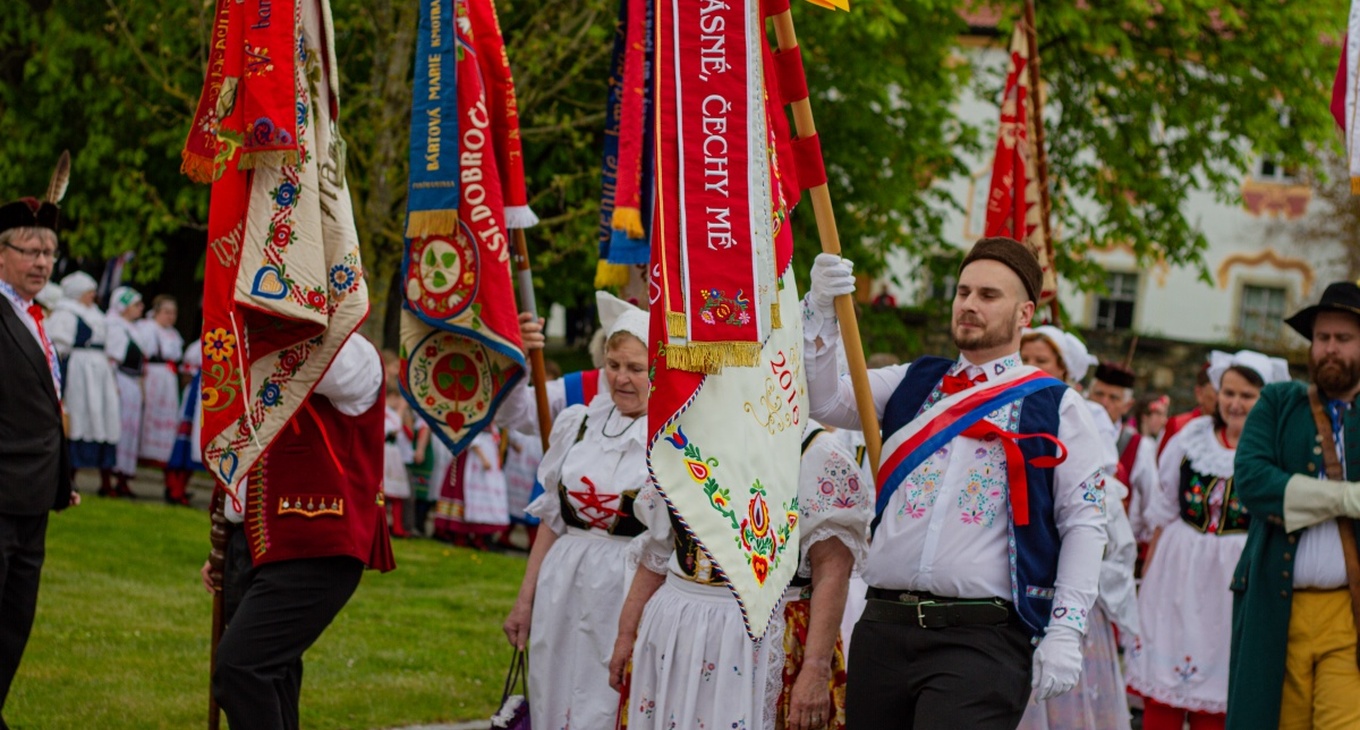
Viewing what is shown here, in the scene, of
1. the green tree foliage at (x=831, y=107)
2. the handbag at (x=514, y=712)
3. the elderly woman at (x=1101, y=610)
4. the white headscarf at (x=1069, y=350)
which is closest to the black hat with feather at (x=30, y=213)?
the handbag at (x=514, y=712)

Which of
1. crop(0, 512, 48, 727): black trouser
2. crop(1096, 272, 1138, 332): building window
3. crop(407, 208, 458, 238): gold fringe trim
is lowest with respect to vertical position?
crop(0, 512, 48, 727): black trouser

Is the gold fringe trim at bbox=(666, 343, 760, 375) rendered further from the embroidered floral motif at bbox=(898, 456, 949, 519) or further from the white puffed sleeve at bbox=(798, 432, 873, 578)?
the white puffed sleeve at bbox=(798, 432, 873, 578)

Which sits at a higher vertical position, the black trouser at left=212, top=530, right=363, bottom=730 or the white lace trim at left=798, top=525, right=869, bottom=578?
the white lace trim at left=798, top=525, right=869, bottom=578

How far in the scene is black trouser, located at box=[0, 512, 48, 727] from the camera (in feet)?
20.3

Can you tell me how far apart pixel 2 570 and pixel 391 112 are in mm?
8029

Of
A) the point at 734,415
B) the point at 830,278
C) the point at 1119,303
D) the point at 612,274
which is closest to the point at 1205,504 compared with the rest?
the point at 612,274

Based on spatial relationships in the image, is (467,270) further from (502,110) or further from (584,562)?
(584,562)

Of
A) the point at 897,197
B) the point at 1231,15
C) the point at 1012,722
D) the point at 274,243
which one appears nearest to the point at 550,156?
the point at 897,197

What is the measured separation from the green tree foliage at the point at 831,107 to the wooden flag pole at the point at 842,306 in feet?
29.6

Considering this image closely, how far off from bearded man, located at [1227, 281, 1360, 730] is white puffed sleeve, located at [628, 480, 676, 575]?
2.52 m

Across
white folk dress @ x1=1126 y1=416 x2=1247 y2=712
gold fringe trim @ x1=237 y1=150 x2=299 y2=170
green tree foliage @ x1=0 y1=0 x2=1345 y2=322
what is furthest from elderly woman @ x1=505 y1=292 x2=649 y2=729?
green tree foliage @ x1=0 y1=0 x2=1345 y2=322

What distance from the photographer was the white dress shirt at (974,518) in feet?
15.1

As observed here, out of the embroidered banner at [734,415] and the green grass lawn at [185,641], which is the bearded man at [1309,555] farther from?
the green grass lawn at [185,641]

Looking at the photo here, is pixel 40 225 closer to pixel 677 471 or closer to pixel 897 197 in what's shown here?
pixel 677 471
